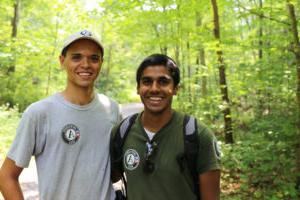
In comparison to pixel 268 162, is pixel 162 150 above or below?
above

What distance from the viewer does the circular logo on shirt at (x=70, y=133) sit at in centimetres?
237

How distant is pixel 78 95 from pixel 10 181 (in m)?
0.76

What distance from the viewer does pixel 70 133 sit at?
2387 millimetres

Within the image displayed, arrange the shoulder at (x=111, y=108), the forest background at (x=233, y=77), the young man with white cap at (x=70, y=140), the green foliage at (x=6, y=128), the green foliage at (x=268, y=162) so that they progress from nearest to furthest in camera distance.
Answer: the young man with white cap at (x=70, y=140) → the shoulder at (x=111, y=108) → the green foliage at (x=268, y=162) → the forest background at (x=233, y=77) → the green foliage at (x=6, y=128)

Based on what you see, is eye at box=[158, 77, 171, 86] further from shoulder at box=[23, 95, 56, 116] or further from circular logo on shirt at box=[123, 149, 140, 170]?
shoulder at box=[23, 95, 56, 116]

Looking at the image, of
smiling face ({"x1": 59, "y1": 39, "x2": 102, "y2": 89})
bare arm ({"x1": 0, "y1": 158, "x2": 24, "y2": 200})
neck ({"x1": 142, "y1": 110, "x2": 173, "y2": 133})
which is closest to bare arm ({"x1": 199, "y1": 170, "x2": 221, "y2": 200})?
neck ({"x1": 142, "y1": 110, "x2": 173, "y2": 133})

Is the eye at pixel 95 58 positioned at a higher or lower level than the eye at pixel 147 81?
higher

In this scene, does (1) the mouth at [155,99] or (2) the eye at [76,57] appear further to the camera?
(2) the eye at [76,57]

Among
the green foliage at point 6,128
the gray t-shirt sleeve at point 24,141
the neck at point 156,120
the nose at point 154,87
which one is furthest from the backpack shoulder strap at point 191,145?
the green foliage at point 6,128

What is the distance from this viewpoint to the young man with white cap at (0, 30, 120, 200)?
7.58 feet

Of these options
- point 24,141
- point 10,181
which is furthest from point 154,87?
point 10,181

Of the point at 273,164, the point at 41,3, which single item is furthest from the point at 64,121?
the point at 41,3

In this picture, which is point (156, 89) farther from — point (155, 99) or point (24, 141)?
point (24, 141)

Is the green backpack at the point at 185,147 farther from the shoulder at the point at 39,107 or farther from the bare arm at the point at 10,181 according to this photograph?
the bare arm at the point at 10,181
